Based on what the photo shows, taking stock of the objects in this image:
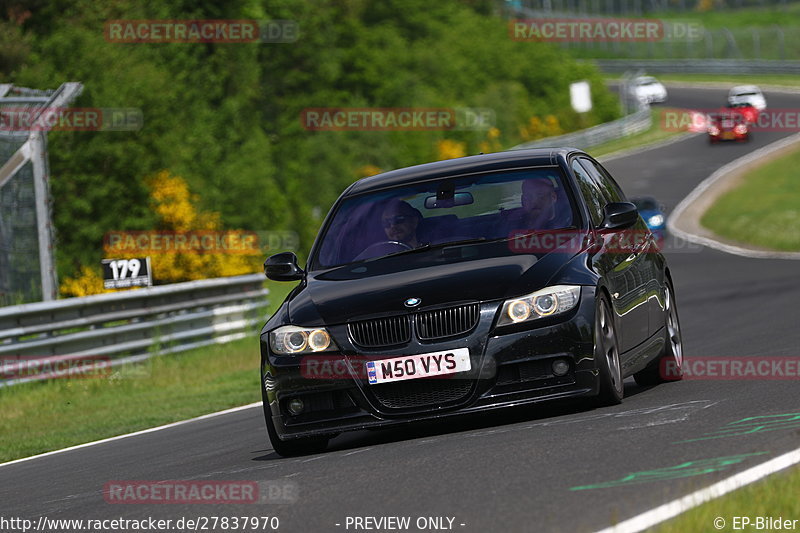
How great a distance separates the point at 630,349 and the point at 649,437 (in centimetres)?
203

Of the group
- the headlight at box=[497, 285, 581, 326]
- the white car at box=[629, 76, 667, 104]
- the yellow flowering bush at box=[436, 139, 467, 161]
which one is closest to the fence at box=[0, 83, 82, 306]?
the headlight at box=[497, 285, 581, 326]

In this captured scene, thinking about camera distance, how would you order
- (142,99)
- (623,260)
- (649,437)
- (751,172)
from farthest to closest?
(751,172)
(142,99)
(623,260)
(649,437)

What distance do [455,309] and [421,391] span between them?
0.47 meters

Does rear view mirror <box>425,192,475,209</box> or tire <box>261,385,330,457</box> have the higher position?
rear view mirror <box>425,192,475,209</box>

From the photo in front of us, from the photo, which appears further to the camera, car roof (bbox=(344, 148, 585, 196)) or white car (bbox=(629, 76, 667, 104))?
white car (bbox=(629, 76, 667, 104))

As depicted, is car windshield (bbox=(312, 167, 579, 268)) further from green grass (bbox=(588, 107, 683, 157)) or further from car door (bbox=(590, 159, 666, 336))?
green grass (bbox=(588, 107, 683, 157))

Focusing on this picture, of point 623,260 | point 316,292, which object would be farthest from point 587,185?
point 316,292

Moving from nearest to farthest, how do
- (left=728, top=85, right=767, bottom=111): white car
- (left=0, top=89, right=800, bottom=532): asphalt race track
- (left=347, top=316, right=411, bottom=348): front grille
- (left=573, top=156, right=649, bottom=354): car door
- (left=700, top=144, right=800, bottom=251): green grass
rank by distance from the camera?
(left=0, top=89, right=800, bottom=532): asphalt race track → (left=347, top=316, right=411, bottom=348): front grille → (left=573, top=156, right=649, bottom=354): car door → (left=700, top=144, right=800, bottom=251): green grass → (left=728, top=85, right=767, bottom=111): white car

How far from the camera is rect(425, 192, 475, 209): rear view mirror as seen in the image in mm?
9201

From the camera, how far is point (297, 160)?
253ft

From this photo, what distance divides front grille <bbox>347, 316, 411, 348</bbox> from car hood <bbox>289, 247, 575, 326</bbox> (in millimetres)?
46

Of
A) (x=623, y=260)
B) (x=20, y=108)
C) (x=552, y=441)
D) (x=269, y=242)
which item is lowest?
(x=269, y=242)

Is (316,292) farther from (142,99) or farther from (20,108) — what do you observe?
(142,99)

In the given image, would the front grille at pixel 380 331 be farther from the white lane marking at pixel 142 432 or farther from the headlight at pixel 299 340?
the white lane marking at pixel 142 432
